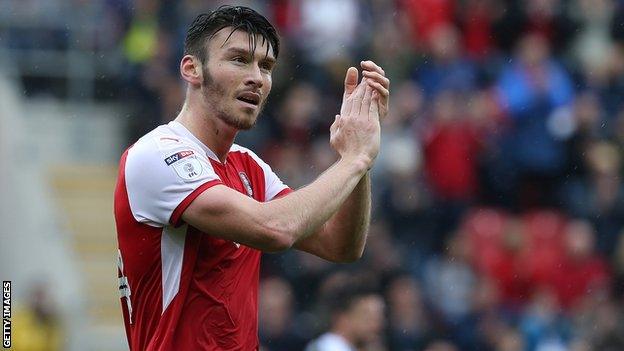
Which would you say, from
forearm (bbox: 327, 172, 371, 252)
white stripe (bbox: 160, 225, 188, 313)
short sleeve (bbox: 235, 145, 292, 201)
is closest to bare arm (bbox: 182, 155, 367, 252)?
white stripe (bbox: 160, 225, 188, 313)

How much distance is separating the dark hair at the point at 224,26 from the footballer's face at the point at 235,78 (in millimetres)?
19

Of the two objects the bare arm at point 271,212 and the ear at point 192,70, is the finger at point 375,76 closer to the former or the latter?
the bare arm at point 271,212

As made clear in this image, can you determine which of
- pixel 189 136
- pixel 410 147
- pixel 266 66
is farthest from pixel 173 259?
pixel 410 147

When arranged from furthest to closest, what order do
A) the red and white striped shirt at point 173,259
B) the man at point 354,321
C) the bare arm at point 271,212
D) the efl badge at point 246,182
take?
the man at point 354,321 < the efl badge at point 246,182 < the red and white striped shirt at point 173,259 < the bare arm at point 271,212

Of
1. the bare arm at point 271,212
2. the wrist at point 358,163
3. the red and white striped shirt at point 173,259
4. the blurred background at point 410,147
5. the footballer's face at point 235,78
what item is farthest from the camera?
the blurred background at point 410,147

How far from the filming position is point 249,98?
4.68 m

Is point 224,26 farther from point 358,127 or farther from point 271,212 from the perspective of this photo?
point 271,212

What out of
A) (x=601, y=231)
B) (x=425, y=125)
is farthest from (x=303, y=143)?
(x=601, y=231)

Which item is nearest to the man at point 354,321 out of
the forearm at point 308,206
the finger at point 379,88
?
the finger at point 379,88

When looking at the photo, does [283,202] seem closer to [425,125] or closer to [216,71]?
[216,71]

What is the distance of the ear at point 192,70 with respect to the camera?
4.71 meters

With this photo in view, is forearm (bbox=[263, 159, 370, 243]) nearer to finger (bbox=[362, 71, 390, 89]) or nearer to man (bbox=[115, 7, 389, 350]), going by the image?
man (bbox=[115, 7, 389, 350])

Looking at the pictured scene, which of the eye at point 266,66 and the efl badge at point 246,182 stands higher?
the eye at point 266,66

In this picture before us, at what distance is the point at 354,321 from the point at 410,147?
16.9ft
